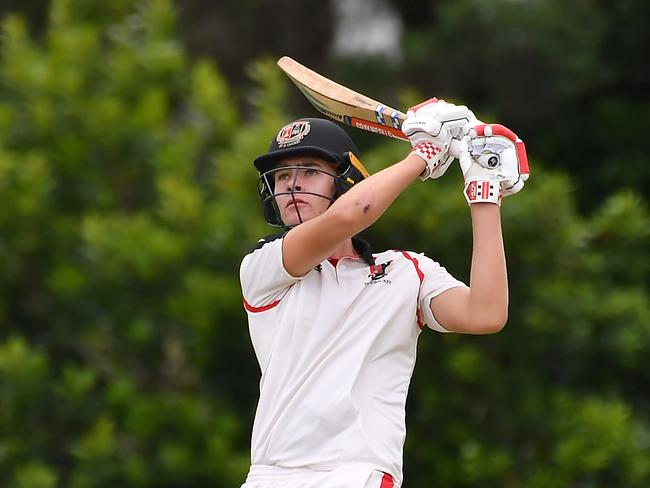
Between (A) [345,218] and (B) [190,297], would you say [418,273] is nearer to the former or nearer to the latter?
(A) [345,218]

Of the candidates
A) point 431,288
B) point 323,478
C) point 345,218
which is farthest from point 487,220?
point 323,478

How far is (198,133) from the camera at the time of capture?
8.52 meters

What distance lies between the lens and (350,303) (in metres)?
3.31

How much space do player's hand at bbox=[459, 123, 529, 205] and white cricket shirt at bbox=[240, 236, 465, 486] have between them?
0.28 meters

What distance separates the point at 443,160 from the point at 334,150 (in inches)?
12.2

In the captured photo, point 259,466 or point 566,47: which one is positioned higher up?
point 566,47

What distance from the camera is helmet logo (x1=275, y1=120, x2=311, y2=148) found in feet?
11.3

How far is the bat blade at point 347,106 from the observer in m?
3.52

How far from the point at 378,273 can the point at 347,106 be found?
1.87 ft

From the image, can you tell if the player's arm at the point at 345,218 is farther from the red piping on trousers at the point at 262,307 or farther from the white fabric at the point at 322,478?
the white fabric at the point at 322,478

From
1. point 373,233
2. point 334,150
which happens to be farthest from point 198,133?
point 334,150

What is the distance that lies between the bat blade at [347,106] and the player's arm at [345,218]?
0.78 feet

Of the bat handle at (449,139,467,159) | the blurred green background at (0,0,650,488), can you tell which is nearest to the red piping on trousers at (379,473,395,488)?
the bat handle at (449,139,467,159)

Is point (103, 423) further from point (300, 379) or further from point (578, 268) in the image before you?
point (300, 379)
